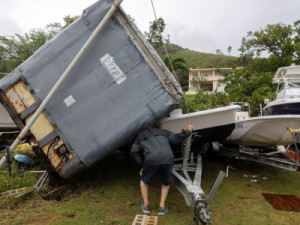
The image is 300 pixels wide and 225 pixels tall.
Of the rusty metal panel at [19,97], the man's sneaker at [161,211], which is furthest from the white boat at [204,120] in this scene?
the rusty metal panel at [19,97]

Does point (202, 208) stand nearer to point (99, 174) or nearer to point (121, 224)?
point (121, 224)

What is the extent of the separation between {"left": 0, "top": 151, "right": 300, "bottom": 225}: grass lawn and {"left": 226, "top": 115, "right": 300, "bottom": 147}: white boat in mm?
779

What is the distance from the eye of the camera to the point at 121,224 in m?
3.04

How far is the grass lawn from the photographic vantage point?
316 cm

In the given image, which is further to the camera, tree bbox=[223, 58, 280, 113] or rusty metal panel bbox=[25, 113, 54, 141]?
tree bbox=[223, 58, 280, 113]

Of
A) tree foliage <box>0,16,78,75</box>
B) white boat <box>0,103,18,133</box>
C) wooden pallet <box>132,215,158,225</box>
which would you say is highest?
tree foliage <box>0,16,78,75</box>

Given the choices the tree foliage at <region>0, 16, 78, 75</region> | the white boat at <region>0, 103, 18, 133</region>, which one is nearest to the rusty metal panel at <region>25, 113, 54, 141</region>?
the white boat at <region>0, 103, 18, 133</region>

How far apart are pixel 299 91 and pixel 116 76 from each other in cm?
627

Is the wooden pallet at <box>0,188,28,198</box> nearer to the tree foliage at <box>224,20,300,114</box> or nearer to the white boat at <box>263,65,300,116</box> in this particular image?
the white boat at <box>263,65,300,116</box>

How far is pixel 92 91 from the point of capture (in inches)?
143

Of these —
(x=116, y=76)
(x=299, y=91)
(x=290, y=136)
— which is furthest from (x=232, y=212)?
(x=299, y=91)

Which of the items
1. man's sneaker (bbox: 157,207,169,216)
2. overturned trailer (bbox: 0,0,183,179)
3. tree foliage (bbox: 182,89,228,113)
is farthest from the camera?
Result: tree foliage (bbox: 182,89,228,113)

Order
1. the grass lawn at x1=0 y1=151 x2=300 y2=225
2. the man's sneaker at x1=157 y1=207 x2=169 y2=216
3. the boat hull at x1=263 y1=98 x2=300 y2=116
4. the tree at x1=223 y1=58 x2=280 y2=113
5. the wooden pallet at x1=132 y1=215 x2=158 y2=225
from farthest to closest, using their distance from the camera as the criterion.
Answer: the tree at x1=223 y1=58 x2=280 y2=113 < the boat hull at x1=263 y1=98 x2=300 y2=116 < the man's sneaker at x1=157 y1=207 x2=169 y2=216 < the grass lawn at x1=0 y1=151 x2=300 y2=225 < the wooden pallet at x1=132 y1=215 x2=158 y2=225

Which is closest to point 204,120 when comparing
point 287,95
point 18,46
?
point 287,95
